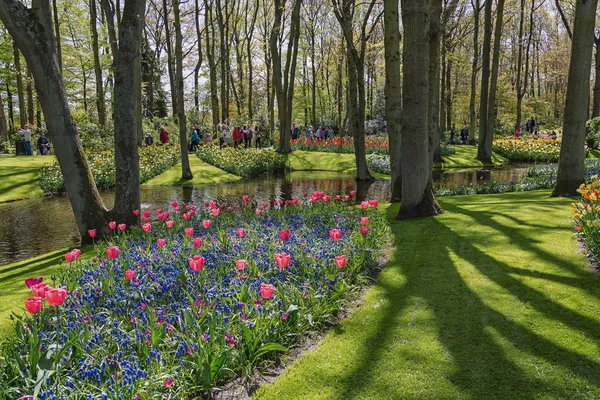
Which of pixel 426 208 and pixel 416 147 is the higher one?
pixel 416 147

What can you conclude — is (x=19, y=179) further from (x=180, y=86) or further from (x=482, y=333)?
(x=482, y=333)

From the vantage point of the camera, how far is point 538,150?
23.3 meters

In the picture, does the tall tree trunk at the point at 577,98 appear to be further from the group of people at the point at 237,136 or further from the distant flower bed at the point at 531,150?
the group of people at the point at 237,136

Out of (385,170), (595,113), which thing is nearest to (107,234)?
(385,170)

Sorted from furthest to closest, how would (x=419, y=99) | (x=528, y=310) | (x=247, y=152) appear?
1. (x=247, y=152)
2. (x=419, y=99)
3. (x=528, y=310)

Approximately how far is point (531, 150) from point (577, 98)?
56.0 ft

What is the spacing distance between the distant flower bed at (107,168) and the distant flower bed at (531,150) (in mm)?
18583

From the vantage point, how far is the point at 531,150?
23.6 metres

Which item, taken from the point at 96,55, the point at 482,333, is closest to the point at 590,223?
the point at 482,333

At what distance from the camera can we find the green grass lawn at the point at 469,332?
3002 mm

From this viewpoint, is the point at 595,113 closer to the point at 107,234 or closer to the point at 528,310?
the point at 528,310

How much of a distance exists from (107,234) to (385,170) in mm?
14476

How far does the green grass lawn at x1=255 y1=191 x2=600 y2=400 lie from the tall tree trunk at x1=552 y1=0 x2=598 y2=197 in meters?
3.32

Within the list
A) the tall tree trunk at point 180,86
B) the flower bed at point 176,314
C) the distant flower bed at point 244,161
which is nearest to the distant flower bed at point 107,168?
the tall tree trunk at point 180,86
